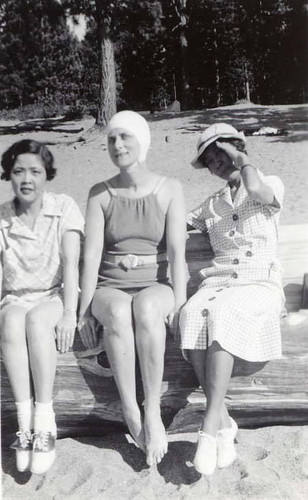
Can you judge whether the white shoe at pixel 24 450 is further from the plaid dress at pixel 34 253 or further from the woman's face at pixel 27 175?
the woman's face at pixel 27 175

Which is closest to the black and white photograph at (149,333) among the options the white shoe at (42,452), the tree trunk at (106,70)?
the white shoe at (42,452)

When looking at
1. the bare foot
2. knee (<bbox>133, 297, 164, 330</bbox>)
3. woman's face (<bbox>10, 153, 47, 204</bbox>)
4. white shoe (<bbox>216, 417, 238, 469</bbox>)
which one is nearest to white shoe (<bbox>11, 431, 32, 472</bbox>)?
the bare foot

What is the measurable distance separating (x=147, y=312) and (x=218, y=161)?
77cm

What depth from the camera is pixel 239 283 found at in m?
2.41

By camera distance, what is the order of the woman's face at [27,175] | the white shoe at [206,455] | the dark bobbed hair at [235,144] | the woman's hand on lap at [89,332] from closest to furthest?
the white shoe at [206,455], the woman's hand on lap at [89,332], the woman's face at [27,175], the dark bobbed hair at [235,144]

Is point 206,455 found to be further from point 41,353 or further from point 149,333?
point 41,353

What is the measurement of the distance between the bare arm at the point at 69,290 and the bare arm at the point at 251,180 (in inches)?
28.2

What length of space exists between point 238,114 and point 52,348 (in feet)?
34.3

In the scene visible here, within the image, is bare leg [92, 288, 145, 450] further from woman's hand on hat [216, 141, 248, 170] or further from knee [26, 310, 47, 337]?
woman's hand on hat [216, 141, 248, 170]

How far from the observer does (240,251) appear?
98.5 inches

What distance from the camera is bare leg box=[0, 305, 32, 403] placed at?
2211 mm

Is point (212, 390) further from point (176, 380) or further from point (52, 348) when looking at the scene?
point (52, 348)

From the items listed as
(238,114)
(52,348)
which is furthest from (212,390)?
(238,114)

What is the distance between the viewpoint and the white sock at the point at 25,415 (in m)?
2.21
